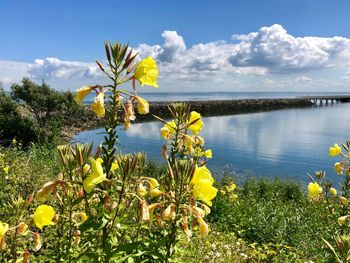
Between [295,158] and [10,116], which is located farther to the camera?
[10,116]

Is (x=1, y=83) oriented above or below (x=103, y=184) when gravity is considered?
above

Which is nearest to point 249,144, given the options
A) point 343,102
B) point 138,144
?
point 138,144

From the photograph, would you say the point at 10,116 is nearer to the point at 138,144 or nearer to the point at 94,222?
the point at 138,144

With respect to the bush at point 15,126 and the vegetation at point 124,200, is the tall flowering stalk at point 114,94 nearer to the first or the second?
the vegetation at point 124,200

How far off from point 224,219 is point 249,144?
17.7 meters

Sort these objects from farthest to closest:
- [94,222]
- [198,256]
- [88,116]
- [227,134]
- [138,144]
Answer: [88,116], [227,134], [138,144], [198,256], [94,222]

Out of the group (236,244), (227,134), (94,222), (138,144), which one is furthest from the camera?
(227,134)

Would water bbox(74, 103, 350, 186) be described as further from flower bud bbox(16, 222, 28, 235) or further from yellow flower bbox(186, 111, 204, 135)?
flower bud bbox(16, 222, 28, 235)

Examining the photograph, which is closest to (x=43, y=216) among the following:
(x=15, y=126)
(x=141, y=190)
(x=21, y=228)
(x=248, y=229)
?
(x=21, y=228)

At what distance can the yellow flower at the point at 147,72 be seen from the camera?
181 cm

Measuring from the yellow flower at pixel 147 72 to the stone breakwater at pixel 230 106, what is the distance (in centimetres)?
3843

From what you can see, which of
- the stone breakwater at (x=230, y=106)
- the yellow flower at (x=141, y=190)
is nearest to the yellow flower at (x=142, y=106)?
the yellow flower at (x=141, y=190)

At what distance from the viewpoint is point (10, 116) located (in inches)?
804

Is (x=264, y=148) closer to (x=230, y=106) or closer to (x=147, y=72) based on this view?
(x=147, y=72)
